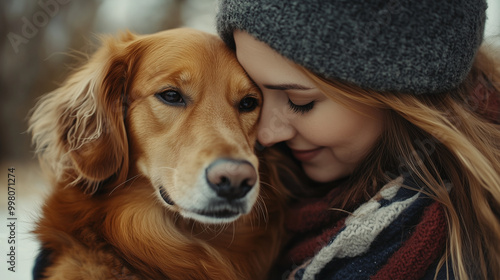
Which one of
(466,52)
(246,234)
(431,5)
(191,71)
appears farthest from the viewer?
(246,234)

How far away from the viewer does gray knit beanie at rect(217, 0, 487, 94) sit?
1534 millimetres

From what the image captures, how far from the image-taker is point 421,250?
1.70 m

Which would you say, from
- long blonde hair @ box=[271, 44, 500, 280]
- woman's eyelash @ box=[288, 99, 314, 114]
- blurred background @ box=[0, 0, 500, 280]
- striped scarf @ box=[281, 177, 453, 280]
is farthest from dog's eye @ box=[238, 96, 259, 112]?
blurred background @ box=[0, 0, 500, 280]

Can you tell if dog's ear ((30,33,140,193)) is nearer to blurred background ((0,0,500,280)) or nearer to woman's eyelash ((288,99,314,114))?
woman's eyelash ((288,99,314,114))

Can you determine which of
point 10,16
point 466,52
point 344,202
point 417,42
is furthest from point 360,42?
point 10,16

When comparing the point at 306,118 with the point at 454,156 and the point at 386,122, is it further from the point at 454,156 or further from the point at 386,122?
the point at 454,156

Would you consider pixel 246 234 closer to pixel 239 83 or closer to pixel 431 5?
pixel 239 83

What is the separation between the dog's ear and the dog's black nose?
58 cm

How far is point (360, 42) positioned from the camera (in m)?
1.56

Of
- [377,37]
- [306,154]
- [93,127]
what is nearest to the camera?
[377,37]

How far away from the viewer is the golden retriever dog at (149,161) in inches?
72.4

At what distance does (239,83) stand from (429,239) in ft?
3.77

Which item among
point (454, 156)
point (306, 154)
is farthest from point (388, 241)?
point (306, 154)

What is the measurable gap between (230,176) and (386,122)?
847 millimetres
